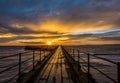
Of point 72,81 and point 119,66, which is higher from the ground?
point 119,66

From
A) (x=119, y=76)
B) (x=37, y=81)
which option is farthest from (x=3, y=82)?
(x=119, y=76)

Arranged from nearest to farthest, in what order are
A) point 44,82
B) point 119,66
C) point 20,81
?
point 119,66 → point 20,81 → point 44,82

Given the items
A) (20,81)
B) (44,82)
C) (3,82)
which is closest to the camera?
(20,81)

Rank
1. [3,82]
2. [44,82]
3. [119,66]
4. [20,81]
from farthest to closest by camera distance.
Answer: [3,82], [44,82], [20,81], [119,66]

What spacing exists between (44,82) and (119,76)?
3.85m

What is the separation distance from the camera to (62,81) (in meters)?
6.04

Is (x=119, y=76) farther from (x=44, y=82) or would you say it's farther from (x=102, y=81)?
(x=102, y=81)

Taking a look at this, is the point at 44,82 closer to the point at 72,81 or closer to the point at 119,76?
the point at 72,81

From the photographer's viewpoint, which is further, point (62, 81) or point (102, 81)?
point (102, 81)

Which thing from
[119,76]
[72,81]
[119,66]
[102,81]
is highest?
[119,66]

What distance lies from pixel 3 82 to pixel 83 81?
821 centimetres

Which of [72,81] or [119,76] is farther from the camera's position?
[72,81]

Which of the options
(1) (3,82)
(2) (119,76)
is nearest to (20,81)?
(2) (119,76)

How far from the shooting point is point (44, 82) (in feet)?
19.3
